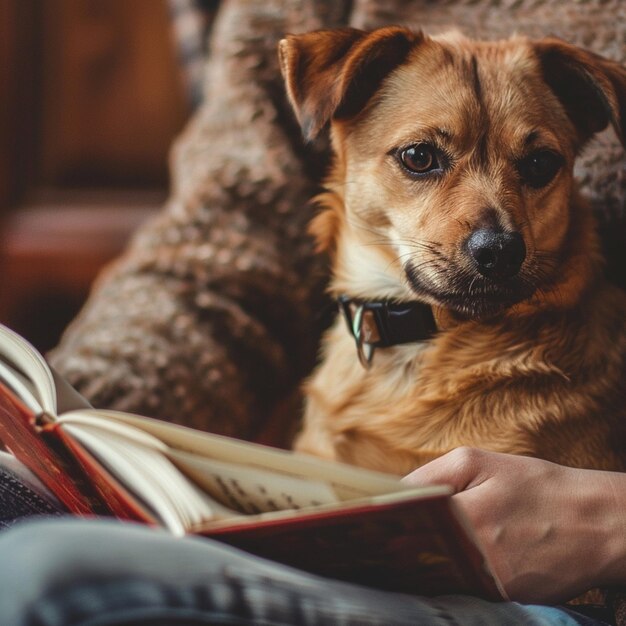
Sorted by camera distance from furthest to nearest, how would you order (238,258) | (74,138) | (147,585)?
(74,138)
(238,258)
(147,585)

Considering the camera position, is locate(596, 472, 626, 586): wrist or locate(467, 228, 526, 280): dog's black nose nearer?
locate(596, 472, 626, 586): wrist

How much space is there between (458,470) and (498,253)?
333 mm

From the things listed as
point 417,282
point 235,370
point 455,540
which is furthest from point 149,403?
point 455,540

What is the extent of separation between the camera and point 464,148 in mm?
1125

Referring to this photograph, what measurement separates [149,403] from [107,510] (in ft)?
1.75

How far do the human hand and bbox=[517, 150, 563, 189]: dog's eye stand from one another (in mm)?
452

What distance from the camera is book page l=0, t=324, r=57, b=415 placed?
2.42ft

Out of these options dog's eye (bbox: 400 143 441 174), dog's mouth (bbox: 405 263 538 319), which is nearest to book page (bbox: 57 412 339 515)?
dog's mouth (bbox: 405 263 538 319)

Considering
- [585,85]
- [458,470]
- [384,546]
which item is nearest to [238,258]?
[585,85]

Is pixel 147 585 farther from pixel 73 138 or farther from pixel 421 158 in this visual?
pixel 73 138

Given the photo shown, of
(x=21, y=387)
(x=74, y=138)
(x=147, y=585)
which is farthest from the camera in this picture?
(x=74, y=138)

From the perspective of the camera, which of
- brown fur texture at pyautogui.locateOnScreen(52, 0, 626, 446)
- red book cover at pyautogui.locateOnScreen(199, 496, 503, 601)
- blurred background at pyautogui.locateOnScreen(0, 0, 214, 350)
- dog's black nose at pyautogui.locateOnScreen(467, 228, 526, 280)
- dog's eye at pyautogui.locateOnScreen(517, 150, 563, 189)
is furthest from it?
blurred background at pyautogui.locateOnScreen(0, 0, 214, 350)

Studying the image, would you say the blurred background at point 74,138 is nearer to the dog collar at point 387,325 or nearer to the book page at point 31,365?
the dog collar at point 387,325

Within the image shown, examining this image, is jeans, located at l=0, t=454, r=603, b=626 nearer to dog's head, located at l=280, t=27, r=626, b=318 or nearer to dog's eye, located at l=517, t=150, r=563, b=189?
dog's head, located at l=280, t=27, r=626, b=318
